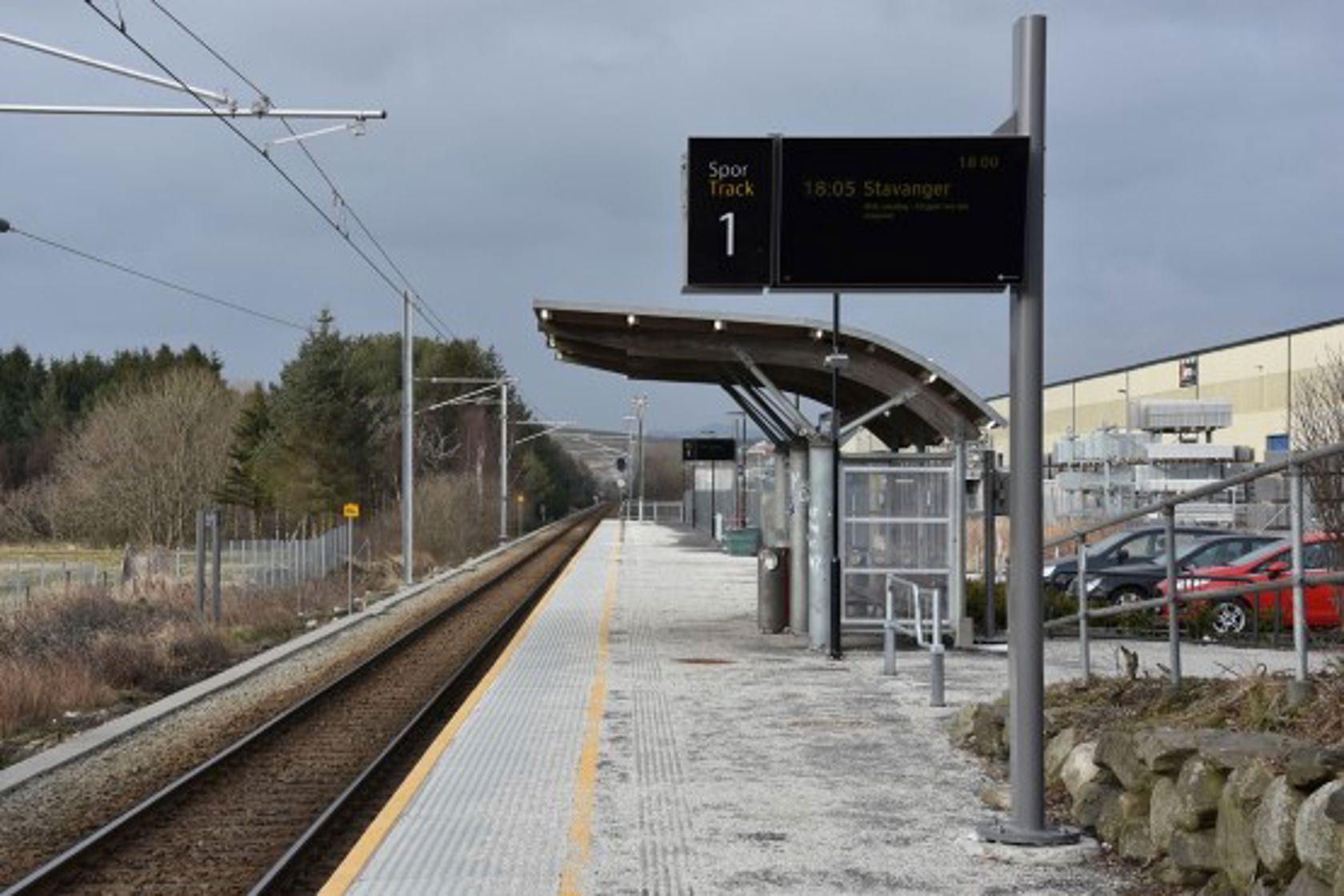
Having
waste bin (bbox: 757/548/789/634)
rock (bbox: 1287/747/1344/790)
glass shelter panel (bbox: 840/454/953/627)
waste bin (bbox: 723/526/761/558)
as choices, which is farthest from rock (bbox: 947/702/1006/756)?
waste bin (bbox: 723/526/761/558)

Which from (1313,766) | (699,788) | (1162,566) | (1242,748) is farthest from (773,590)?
(1313,766)

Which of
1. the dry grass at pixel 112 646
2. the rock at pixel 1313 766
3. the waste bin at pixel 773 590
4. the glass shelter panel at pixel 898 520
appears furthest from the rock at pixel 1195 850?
the waste bin at pixel 773 590

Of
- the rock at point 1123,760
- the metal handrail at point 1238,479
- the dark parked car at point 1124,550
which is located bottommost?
the rock at point 1123,760

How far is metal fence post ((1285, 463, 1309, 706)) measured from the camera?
7523 mm

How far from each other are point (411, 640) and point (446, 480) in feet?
143

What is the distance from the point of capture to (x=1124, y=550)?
23562 mm

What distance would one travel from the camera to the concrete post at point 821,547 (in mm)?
18766

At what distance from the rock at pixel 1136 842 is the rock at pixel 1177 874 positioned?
0.17 metres

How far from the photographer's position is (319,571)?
41781mm

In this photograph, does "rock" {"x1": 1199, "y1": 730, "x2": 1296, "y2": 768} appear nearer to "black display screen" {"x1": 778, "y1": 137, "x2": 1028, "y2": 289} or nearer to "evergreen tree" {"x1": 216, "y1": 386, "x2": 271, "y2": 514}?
"black display screen" {"x1": 778, "y1": 137, "x2": 1028, "y2": 289}

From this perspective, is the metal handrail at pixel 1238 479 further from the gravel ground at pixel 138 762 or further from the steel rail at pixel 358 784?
the gravel ground at pixel 138 762

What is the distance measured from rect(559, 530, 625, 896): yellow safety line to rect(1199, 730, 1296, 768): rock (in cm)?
297

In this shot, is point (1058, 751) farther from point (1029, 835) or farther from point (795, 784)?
point (795, 784)

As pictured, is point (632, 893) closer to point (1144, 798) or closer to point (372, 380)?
point (1144, 798)
